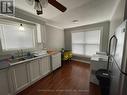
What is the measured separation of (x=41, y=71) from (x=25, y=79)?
59cm

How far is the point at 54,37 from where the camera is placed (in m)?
3.94

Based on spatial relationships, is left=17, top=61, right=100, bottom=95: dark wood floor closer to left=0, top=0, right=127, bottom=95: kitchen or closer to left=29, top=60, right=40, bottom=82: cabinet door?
left=0, top=0, right=127, bottom=95: kitchen

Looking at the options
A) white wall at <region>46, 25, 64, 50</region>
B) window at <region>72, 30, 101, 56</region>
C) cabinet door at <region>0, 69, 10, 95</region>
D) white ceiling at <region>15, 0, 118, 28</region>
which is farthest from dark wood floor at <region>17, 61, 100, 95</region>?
white ceiling at <region>15, 0, 118, 28</region>

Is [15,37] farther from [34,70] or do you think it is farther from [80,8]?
[80,8]

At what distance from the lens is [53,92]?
1807 millimetres

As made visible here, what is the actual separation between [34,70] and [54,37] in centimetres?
230

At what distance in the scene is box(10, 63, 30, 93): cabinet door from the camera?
162 cm

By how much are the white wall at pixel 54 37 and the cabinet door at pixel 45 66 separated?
3.44ft

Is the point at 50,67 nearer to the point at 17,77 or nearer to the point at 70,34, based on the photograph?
the point at 17,77

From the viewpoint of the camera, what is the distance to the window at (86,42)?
3.61 m

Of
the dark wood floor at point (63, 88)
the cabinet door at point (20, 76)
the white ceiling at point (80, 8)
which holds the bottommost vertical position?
the dark wood floor at point (63, 88)

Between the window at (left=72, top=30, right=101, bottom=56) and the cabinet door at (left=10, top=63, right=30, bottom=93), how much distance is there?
130 inches

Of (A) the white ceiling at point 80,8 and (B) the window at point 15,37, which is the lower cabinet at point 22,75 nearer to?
(B) the window at point 15,37

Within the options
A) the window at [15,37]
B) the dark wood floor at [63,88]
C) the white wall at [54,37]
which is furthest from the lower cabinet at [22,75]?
the white wall at [54,37]
